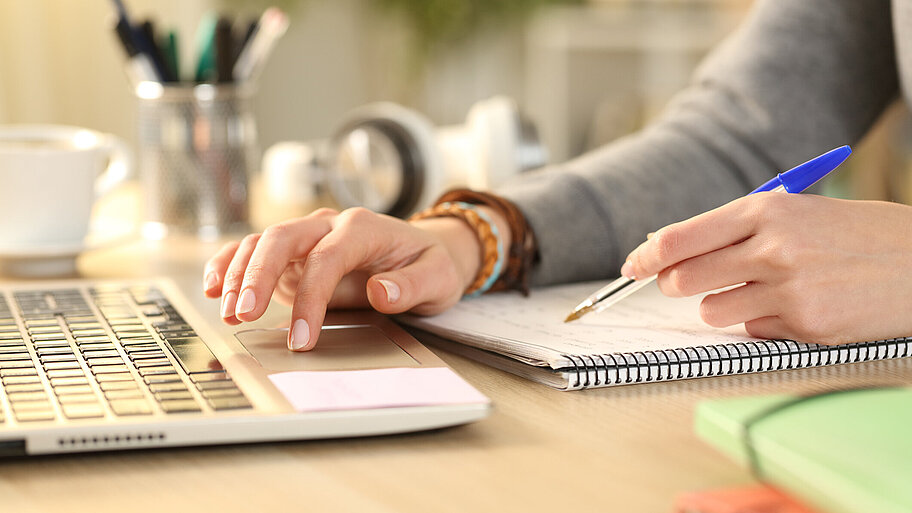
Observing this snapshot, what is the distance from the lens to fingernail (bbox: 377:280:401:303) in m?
0.57

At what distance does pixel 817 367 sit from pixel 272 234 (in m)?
0.33

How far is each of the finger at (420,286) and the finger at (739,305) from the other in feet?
0.56

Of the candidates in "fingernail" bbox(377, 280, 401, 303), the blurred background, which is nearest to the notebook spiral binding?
"fingernail" bbox(377, 280, 401, 303)

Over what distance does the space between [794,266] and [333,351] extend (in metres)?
0.26

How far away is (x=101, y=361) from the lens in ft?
1.58

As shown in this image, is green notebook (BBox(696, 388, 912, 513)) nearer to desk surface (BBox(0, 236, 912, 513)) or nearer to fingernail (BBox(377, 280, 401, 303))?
desk surface (BBox(0, 236, 912, 513))

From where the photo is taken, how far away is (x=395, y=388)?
438 mm

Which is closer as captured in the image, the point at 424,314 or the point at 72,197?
the point at 424,314

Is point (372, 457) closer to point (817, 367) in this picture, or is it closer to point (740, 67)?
point (817, 367)

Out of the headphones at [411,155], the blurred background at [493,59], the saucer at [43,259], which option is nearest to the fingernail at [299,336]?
the saucer at [43,259]

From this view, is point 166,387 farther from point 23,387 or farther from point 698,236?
point 698,236

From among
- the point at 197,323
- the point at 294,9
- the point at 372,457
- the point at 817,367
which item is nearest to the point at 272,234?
the point at 197,323

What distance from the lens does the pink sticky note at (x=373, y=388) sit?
0.42 m

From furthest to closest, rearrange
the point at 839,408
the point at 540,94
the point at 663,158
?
the point at 540,94, the point at 663,158, the point at 839,408
